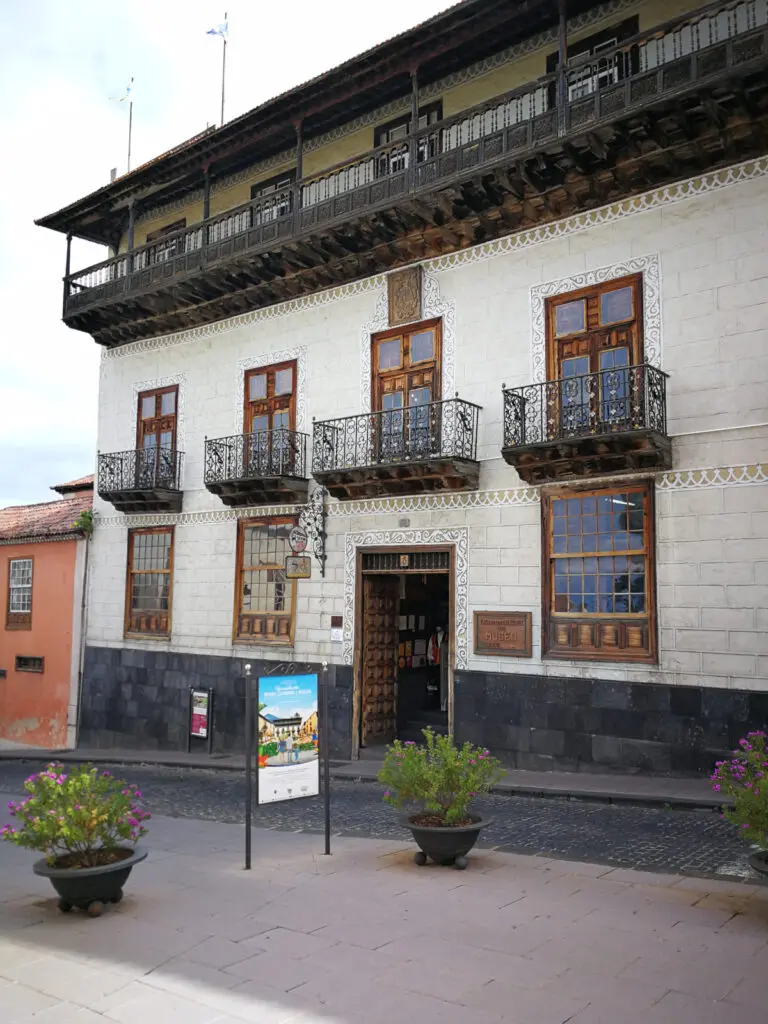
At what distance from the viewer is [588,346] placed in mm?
13844

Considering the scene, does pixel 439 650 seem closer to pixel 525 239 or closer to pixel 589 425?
pixel 589 425

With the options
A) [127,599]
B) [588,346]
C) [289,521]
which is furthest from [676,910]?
[127,599]

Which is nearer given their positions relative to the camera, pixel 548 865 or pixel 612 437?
pixel 548 865

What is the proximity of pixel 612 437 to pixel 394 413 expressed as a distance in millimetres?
4737

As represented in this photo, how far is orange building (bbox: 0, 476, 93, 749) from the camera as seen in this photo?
2203cm

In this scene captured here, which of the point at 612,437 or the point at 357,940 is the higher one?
the point at 612,437

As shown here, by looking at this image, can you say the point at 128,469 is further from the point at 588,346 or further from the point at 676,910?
the point at 676,910

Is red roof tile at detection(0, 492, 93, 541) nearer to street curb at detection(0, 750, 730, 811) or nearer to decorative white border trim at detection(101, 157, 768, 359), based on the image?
decorative white border trim at detection(101, 157, 768, 359)

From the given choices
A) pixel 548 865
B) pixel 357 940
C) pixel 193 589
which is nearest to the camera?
pixel 357 940

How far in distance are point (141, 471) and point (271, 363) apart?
4.21m

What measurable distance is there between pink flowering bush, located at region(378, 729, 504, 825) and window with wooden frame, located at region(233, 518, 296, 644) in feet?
29.6

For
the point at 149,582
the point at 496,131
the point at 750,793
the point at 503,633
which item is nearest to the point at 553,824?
the point at 503,633

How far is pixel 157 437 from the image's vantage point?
68.7 ft

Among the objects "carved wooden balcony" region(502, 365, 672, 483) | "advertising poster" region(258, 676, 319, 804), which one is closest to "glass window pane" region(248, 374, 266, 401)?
"carved wooden balcony" region(502, 365, 672, 483)
